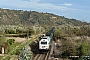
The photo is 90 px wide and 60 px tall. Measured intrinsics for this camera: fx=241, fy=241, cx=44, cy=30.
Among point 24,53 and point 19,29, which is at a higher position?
point 24,53

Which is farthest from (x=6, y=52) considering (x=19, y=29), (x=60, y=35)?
(x=19, y=29)

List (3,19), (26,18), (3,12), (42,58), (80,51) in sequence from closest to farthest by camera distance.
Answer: (80,51) → (42,58) → (3,19) → (3,12) → (26,18)

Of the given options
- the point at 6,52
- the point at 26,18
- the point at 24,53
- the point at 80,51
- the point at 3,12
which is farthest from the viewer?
the point at 26,18

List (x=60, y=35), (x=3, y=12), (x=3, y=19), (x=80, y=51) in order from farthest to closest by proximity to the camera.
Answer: (x=3, y=12) < (x=3, y=19) < (x=60, y=35) < (x=80, y=51)

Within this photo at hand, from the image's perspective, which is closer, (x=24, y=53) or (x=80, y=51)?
(x=24, y=53)

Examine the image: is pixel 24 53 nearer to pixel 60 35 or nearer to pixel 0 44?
pixel 0 44

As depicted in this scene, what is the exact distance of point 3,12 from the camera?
149875 mm

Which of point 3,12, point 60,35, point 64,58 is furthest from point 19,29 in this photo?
point 3,12

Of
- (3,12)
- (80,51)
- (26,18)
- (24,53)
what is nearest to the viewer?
(24,53)

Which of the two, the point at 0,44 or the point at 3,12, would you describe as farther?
the point at 3,12

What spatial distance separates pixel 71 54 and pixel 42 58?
4.24 metres

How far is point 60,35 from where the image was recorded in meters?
63.4

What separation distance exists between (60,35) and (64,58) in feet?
97.3

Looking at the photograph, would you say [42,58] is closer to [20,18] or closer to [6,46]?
[6,46]
